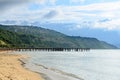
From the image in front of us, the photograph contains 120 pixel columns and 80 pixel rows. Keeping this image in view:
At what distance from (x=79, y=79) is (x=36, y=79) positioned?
6795 millimetres

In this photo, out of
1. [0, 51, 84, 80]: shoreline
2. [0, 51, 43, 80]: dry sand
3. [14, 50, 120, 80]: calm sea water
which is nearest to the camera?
[0, 51, 43, 80]: dry sand

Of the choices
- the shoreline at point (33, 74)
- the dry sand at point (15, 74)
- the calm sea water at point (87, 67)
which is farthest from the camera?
the calm sea water at point (87, 67)

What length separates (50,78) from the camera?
37469mm

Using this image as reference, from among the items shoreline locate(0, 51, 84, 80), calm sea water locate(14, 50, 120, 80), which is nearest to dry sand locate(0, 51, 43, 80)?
shoreline locate(0, 51, 84, 80)

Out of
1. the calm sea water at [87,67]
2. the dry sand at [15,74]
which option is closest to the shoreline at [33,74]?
the dry sand at [15,74]

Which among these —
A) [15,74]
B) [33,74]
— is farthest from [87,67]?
[15,74]

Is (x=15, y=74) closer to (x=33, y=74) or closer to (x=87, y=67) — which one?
(x=33, y=74)

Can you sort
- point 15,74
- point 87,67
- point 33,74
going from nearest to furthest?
point 15,74 → point 33,74 → point 87,67

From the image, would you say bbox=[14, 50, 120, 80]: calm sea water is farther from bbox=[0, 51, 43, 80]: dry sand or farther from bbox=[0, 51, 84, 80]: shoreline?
bbox=[0, 51, 43, 80]: dry sand

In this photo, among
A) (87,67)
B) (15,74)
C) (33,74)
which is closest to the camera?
(15,74)

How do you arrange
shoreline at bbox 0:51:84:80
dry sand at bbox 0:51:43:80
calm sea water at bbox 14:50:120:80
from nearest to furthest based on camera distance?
dry sand at bbox 0:51:43:80
shoreline at bbox 0:51:84:80
calm sea water at bbox 14:50:120:80

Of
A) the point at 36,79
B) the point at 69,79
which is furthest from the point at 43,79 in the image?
the point at 69,79

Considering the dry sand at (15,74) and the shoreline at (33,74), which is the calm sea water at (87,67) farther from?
the dry sand at (15,74)

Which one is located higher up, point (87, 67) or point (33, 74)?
point (33, 74)
